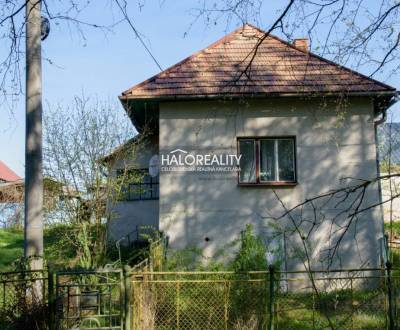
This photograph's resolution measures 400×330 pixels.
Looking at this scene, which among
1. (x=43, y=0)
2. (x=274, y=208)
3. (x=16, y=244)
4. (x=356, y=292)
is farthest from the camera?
(x=16, y=244)

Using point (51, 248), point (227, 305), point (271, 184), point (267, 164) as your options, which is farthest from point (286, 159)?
point (51, 248)

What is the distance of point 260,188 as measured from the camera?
36.8ft

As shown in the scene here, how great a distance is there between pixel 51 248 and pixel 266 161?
6.04 m

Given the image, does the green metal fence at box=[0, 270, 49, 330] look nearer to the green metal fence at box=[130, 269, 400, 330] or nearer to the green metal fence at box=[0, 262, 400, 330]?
the green metal fence at box=[0, 262, 400, 330]

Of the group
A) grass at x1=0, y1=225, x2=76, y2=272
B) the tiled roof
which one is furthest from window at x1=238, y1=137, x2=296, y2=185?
grass at x1=0, y1=225, x2=76, y2=272

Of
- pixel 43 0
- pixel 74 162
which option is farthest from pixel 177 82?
pixel 43 0

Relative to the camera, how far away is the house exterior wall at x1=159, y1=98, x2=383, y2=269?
36.6 ft

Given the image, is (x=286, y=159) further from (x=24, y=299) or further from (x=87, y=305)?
(x=24, y=299)

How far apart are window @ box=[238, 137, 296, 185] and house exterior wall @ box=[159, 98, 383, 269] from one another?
193mm

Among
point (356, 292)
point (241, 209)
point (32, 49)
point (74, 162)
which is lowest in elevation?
point (356, 292)

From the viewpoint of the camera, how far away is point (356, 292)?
10.4m

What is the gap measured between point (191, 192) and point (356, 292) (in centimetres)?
437

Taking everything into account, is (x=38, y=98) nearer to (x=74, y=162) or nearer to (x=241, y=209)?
(x=74, y=162)

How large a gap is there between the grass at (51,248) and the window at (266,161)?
4.53m
